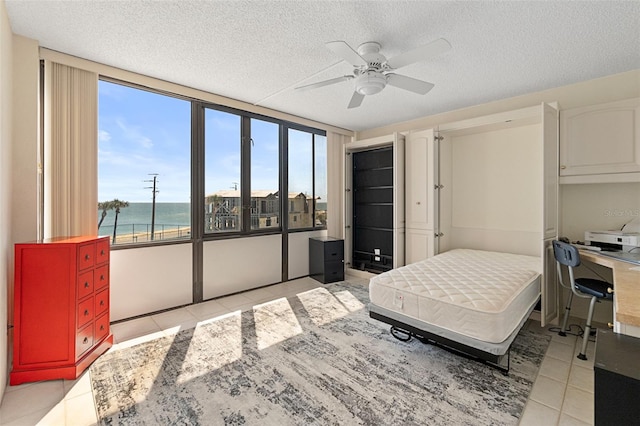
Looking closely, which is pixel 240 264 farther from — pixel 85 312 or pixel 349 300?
pixel 85 312

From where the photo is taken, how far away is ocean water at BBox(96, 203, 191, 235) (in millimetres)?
2982

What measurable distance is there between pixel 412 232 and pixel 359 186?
128 centimetres

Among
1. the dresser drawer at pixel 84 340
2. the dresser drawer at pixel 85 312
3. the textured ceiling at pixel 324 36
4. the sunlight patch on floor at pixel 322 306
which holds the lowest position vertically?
the sunlight patch on floor at pixel 322 306

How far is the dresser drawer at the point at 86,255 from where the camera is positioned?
2133 millimetres

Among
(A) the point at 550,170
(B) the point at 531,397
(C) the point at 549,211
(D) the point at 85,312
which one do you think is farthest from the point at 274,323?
(A) the point at 550,170

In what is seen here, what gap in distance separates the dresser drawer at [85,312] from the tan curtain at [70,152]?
82cm

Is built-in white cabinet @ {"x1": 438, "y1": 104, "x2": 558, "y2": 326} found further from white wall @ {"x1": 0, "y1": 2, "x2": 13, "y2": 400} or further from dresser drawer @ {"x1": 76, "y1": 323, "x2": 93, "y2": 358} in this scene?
white wall @ {"x1": 0, "y1": 2, "x2": 13, "y2": 400}

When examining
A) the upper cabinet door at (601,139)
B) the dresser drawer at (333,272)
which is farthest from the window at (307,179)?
the upper cabinet door at (601,139)

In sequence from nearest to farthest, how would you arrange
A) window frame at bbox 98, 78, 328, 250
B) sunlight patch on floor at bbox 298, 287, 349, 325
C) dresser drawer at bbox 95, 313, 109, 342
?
dresser drawer at bbox 95, 313, 109, 342, sunlight patch on floor at bbox 298, 287, 349, 325, window frame at bbox 98, 78, 328, 250

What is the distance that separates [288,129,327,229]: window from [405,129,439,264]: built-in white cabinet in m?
1.55

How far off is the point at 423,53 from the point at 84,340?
3.30 metres

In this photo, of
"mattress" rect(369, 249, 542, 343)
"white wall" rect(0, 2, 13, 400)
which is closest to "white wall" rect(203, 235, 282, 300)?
"white wall" rect(0, 2, 13, 400)

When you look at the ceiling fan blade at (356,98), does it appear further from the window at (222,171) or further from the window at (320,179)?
the window at (320,179)

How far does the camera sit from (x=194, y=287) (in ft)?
11.6
